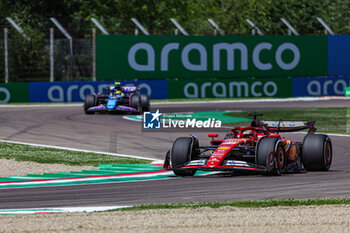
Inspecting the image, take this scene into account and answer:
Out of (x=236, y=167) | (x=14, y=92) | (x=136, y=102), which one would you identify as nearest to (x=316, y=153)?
(x=236, y=167)

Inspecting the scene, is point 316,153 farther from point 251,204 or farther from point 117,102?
point 117,102

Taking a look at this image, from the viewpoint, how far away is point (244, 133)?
530 inches

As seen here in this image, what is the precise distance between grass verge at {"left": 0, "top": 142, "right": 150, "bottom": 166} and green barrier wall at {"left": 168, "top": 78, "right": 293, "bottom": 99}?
19969 mm

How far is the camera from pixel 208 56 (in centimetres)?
3809

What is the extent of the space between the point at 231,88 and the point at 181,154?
84.3 feet

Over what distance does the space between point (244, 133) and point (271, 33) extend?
92.7 ft

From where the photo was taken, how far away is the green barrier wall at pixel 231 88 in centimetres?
3703

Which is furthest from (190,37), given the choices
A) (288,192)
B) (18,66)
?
(288,192)

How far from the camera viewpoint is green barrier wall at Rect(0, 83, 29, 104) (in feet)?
107

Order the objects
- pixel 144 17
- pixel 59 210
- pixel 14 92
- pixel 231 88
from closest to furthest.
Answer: pixel 59 210 → pixel 14 92 → pixel 231 88 → pixel 144 17

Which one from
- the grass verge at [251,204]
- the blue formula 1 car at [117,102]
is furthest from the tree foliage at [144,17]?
the grass verge at [251,204]

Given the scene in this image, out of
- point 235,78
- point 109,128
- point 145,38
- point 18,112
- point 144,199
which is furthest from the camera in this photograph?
point 235,78

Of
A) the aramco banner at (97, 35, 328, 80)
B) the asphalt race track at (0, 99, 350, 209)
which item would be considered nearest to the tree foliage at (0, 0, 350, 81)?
the aramco banner at (97, 35, 328, 80)

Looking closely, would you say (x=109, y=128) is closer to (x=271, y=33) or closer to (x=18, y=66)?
(x=18, y=66)
